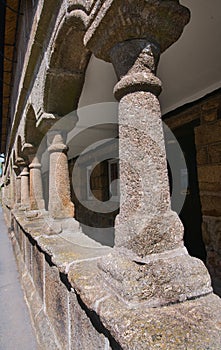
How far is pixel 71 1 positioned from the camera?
1361mm

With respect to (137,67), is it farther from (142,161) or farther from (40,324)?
(40,324)

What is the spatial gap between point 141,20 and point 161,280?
1005 mm

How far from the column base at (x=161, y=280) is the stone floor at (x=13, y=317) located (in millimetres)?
1534

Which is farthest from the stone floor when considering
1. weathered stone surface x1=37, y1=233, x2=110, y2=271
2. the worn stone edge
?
weathered stone surface x1=37, y1=233, x2=110, y2=271

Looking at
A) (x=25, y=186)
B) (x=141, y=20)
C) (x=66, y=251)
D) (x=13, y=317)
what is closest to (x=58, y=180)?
(x=66, y=251)

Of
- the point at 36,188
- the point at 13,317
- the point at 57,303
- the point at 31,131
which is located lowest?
the point at 13,317

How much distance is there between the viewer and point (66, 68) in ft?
6.31

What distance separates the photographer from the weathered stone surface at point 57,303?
141 centimetres

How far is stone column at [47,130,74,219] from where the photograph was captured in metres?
2.19

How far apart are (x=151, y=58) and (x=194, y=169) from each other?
202cm

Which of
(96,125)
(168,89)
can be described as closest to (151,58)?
(168,89)

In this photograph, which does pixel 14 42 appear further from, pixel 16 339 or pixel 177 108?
pixel 16 339

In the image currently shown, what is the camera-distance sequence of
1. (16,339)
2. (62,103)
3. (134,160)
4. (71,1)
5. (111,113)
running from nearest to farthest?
1. (134,160)
2. (71,1)
3. (16,339)
4. (62,103)
5. (111,113)

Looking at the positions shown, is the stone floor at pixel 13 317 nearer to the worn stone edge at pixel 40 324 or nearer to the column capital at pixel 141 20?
the worn stone edge at pixel 40 324
